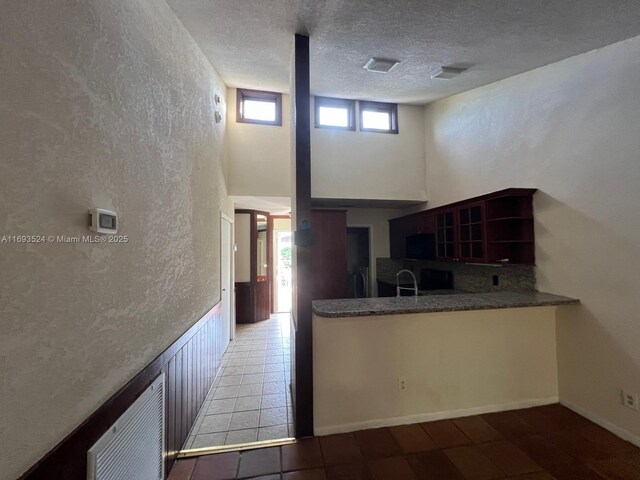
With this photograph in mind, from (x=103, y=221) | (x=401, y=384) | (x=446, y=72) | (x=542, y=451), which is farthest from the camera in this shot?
(x=446, y=72)

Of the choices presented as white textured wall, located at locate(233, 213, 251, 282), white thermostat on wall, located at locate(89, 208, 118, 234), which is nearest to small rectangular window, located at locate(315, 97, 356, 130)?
white textured wall, located at locate(233, 213, 251, 282)

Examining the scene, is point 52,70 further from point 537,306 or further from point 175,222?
point 537,306

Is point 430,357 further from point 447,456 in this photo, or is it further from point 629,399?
point 629,399

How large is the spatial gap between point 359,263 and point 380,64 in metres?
3.83

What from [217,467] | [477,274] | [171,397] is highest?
[477,274]

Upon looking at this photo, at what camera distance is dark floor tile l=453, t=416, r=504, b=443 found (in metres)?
2.07

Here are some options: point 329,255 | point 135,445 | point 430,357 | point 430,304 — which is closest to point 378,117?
point 329,255

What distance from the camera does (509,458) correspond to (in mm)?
1874

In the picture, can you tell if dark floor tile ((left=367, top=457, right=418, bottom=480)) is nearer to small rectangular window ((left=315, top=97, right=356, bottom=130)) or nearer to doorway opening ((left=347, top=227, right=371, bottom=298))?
doorway opening ((left=347, top=227, right=371, bottom=298))

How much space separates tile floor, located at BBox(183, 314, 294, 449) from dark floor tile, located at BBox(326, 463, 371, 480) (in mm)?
485

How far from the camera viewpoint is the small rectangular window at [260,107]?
3902 millimetres

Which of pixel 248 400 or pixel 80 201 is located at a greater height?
pixel 80 201

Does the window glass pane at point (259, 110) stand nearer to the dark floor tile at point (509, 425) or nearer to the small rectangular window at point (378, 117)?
the small rectangular window at point (378, 117)

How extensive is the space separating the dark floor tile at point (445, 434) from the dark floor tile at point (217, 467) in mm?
1531
